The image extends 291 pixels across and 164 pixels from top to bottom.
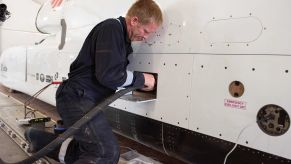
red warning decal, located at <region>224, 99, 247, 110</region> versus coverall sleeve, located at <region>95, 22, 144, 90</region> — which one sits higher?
coverall sleeve, located at <region>95, 22, 144, 90</region>

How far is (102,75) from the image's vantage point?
1668mm

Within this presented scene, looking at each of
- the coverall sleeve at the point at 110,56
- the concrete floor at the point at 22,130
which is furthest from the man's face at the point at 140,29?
the concrete floor at the point at 22,130

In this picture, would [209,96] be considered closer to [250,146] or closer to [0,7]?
[250,146]

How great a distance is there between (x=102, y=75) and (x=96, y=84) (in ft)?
0.85

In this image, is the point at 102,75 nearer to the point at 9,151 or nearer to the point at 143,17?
the point at 143,17

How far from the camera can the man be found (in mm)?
1688

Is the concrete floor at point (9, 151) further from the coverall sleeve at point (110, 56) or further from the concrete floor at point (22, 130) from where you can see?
the coverall sleeve at point (110, 56)

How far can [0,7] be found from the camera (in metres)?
4.30

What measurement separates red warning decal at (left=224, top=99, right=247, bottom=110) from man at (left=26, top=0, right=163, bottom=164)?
621mm

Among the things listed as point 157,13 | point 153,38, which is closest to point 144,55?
point 153,38

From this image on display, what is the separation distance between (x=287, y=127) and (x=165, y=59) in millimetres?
960

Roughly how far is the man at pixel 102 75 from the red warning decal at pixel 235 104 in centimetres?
62

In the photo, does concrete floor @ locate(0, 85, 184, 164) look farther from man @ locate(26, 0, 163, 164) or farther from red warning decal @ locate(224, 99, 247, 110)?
red warning decal @ locate(224, 99, 247, 110)

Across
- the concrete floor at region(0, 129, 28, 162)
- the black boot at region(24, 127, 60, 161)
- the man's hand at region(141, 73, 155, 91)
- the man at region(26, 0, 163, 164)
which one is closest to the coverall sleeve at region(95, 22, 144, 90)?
the man at region(26, 0, 163, 164)
